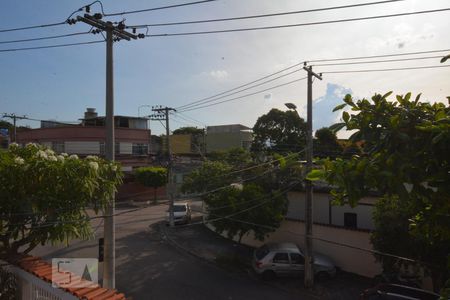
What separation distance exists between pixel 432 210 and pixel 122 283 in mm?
14108

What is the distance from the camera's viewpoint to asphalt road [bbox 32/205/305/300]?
46.2ft

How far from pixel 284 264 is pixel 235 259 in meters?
3.48

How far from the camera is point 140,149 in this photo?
137 feet

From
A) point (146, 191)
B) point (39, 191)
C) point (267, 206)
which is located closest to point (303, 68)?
point (267, 206)

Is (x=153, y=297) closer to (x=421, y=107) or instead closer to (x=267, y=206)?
(x=267, y=206)

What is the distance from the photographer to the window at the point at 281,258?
51.4 feet

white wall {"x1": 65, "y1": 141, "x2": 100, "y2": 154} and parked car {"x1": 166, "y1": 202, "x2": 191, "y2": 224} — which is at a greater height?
white wall {"x1": 65, "y1": 141, "x2": 100, "y2": 154}

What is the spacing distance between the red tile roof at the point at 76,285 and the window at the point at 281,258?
10.0 metres

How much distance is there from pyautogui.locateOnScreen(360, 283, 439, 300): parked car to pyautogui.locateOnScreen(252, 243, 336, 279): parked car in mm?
4087

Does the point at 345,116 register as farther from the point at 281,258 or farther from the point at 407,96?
the point at 281,258

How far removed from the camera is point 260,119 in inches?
1566

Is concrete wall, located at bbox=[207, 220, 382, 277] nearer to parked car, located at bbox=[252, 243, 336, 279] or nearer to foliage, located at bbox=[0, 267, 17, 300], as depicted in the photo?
parked car, located at bbox=[252, 243, 336, 279]

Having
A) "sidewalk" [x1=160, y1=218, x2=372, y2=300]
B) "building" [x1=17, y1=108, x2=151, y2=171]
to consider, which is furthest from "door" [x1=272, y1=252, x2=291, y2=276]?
"building" [x1=17, y1=108, x2=151, y2=171]

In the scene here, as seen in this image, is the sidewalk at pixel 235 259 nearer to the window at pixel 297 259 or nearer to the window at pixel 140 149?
the window at pixel 297 259
